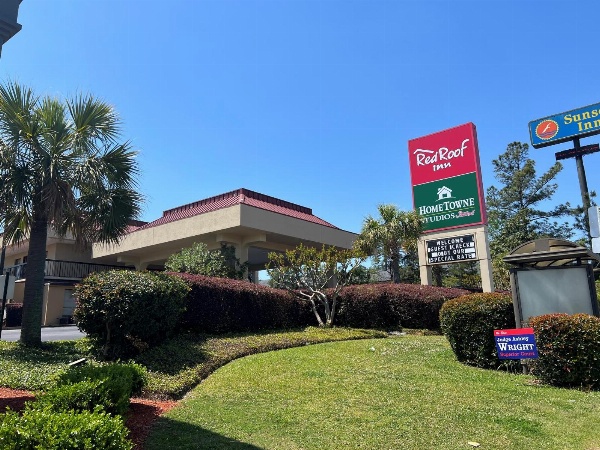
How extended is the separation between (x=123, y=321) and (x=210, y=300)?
3.75m

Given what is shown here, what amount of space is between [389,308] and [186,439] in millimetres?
13389

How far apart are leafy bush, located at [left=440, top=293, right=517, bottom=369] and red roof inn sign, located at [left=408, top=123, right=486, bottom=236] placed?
42.1 ft

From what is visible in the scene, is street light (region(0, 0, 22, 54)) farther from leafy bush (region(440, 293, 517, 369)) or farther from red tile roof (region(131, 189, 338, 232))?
red tile roof (region(131, 189, 338, 232))

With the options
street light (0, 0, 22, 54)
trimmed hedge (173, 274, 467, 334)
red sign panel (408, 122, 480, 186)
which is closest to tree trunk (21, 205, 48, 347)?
trimmed hedge (173, 274, 467, 334)

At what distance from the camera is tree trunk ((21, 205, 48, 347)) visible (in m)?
11.1

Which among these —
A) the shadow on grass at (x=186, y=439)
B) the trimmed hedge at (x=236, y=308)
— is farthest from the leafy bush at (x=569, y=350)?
the trimmed hedge at (x=236, y=308)

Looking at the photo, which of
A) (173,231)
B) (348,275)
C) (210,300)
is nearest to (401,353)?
(210,300)

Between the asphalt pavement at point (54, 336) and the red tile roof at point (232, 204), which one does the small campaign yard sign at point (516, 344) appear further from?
the red tile roof at point (232, 204)

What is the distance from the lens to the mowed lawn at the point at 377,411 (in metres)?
5.00

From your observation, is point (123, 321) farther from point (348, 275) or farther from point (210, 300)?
point (348, 275)

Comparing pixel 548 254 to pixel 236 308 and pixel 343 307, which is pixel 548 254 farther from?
pixel 343 307

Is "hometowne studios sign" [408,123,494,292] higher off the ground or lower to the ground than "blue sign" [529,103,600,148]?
lower

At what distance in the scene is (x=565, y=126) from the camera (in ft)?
93.9

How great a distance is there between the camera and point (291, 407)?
630 cm
